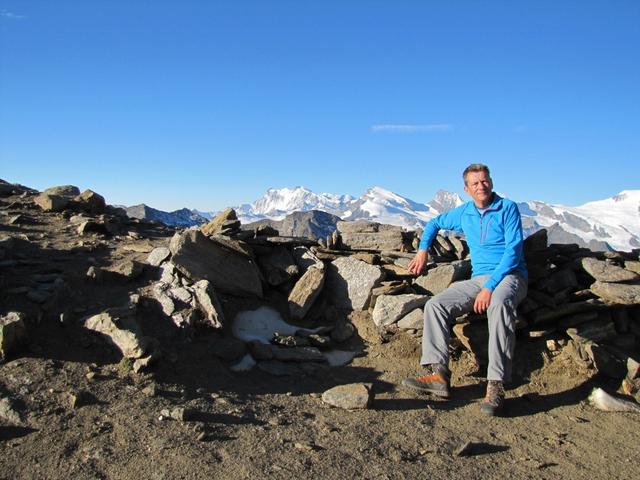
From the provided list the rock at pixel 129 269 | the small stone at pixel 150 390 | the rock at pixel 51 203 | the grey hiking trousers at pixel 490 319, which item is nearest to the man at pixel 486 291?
the grey hiking trousers at pixel 490 319

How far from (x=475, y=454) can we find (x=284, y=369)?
142 inches

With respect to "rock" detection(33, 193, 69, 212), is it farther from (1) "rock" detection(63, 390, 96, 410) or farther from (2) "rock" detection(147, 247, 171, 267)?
(1) "rock" detection(63, 390, 96, 410)

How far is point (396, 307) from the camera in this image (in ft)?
32.4

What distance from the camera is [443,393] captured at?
7.91 meters

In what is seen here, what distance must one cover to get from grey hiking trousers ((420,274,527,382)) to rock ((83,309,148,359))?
15.3ft

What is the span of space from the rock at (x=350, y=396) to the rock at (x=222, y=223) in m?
4.93

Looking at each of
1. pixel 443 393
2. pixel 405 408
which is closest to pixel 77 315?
pixel 405 408

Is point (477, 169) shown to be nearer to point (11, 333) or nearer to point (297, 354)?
point (297, 354)

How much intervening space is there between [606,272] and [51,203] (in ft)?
50.1

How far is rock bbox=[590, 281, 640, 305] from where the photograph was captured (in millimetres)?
9445

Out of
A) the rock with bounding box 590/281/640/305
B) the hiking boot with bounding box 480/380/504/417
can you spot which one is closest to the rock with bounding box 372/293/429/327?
the hiking boot with bounding box 480/380/504/417

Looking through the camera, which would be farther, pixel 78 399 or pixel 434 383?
pixel 434 383

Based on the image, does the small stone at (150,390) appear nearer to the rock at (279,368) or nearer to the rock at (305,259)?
the rock at (279,368)

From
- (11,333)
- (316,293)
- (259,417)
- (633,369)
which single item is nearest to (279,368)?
(259,417)
